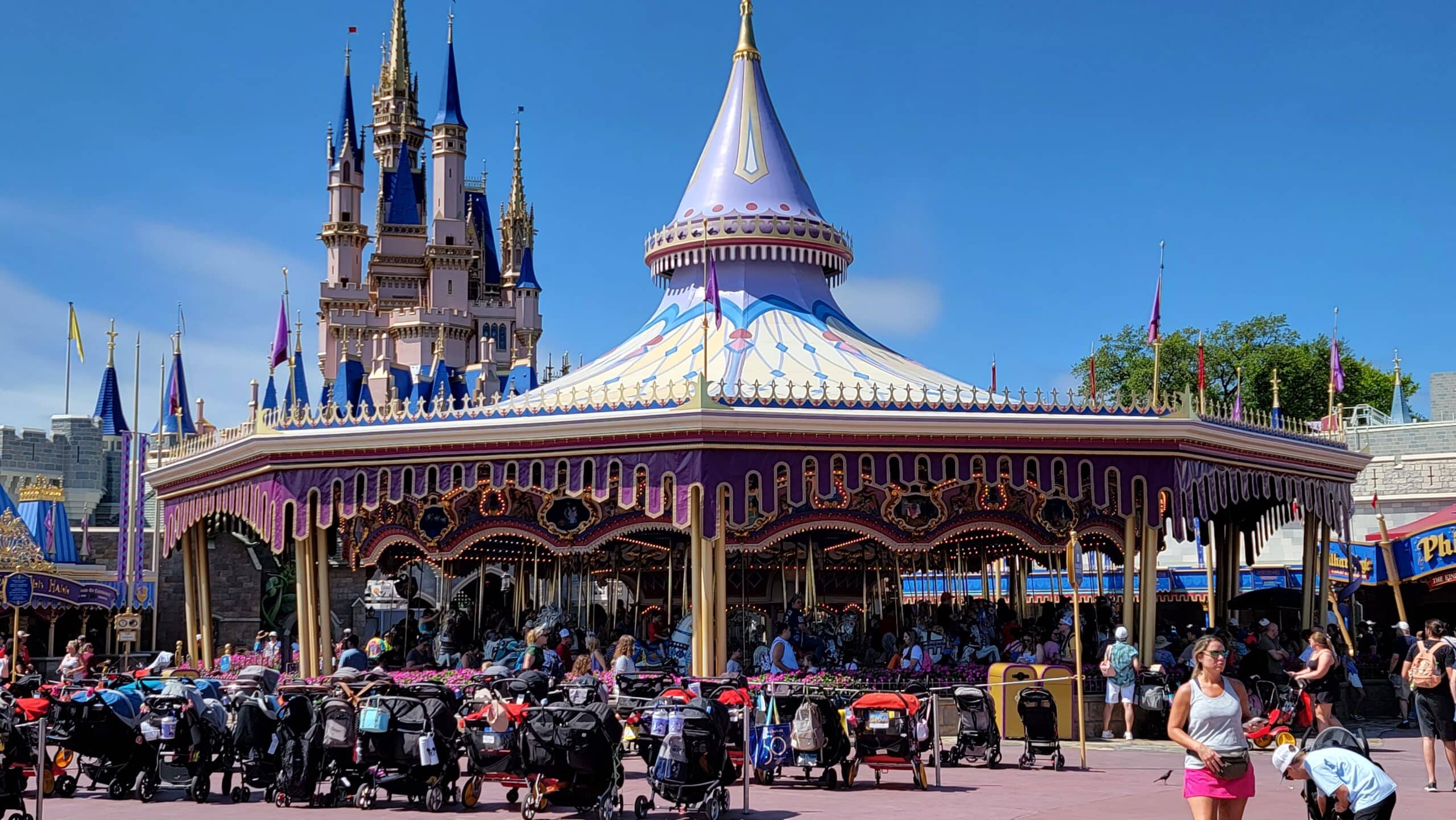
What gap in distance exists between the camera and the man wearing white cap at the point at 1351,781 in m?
7.53

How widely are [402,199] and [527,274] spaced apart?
976cm

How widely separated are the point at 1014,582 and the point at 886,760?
17.2 meters

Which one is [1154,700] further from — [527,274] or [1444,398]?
[527,274]

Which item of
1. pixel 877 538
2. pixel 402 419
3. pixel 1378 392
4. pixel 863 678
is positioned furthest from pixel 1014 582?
pixel 1378 392

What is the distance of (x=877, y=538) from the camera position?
21344 millimetres

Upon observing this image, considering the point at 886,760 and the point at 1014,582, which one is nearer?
the point at 886,760

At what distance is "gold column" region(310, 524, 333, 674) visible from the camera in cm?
2139

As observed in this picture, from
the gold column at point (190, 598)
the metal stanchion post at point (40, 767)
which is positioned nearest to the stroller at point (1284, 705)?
the metal stanchion post at point (40, 767)

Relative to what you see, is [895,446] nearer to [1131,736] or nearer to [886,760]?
[1131,736]

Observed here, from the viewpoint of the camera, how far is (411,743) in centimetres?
1221

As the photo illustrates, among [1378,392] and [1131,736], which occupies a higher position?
[1378,392]

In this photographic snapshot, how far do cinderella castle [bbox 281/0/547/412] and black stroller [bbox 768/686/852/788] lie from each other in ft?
185

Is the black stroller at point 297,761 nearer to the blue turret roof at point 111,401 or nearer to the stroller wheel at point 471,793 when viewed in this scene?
the stroller wheel at point 471,793

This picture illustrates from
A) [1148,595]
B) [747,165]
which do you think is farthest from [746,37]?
[1148,595]
